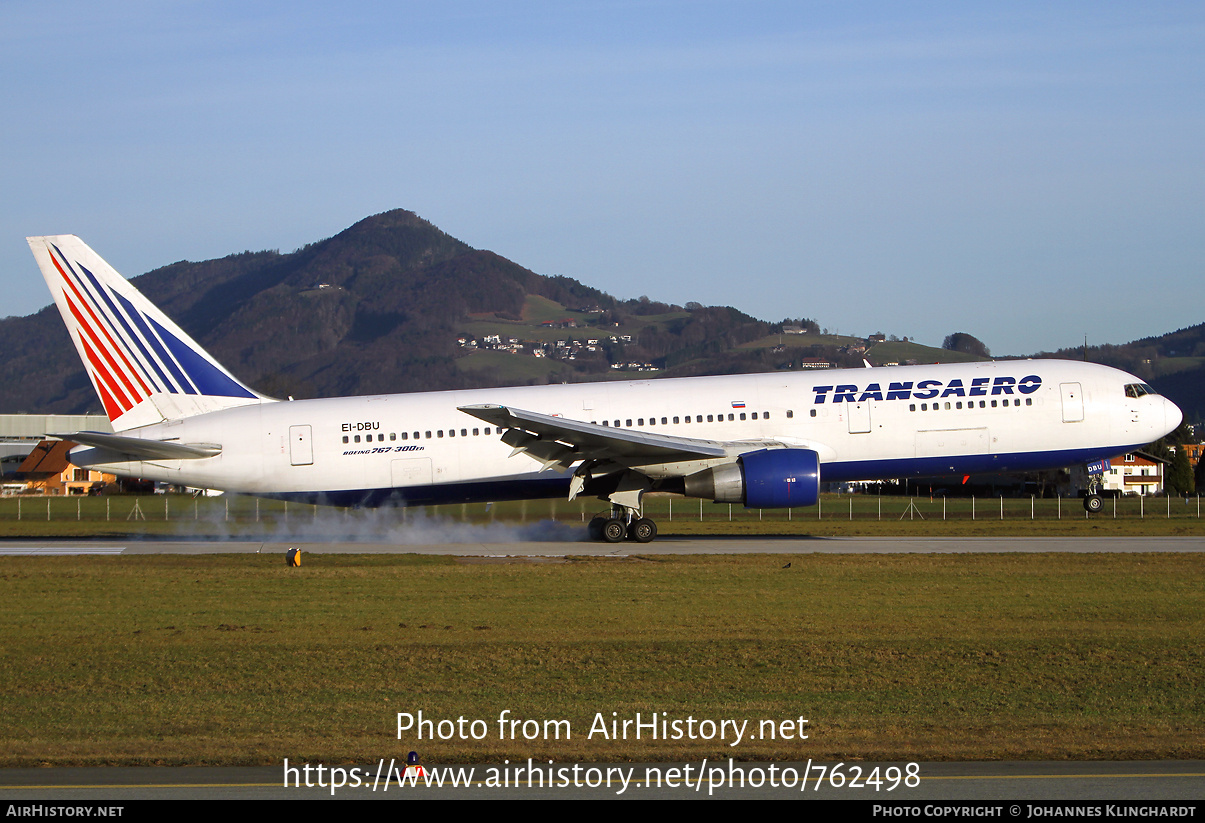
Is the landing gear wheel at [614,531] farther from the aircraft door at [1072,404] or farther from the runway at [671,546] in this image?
the aircraft door at [1072,404]

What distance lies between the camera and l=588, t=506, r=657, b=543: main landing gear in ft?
92.2

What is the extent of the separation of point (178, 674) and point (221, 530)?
24.4 m

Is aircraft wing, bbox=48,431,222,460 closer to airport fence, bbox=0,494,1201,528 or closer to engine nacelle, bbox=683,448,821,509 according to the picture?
airport fence, bbox=0,494,1201,528

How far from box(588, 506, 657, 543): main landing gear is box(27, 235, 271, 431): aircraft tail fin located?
1162 centimetres

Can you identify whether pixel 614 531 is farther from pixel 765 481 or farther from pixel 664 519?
pixel 664 519

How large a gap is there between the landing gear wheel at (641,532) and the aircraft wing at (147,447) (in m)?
11.4

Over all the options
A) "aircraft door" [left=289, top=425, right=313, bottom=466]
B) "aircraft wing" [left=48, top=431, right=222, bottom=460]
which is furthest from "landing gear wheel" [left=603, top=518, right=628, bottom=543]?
"aircraft wing" [left=48, top=431, right=222, bottom=460]

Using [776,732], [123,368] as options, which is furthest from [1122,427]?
[123,368]

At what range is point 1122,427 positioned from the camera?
28.8 m

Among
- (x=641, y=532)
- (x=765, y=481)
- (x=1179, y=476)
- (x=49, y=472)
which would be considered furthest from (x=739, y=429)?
(x=49, y=472)

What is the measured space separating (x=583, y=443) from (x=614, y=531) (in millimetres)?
2843

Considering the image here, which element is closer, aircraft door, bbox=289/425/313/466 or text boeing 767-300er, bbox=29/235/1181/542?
text boeing 767-300er, bbox=29/235/1181/542

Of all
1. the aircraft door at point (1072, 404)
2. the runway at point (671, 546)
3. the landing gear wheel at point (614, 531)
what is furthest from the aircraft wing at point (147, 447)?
the aircraft door at point (1072, 404)

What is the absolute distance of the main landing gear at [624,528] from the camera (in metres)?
28.1
